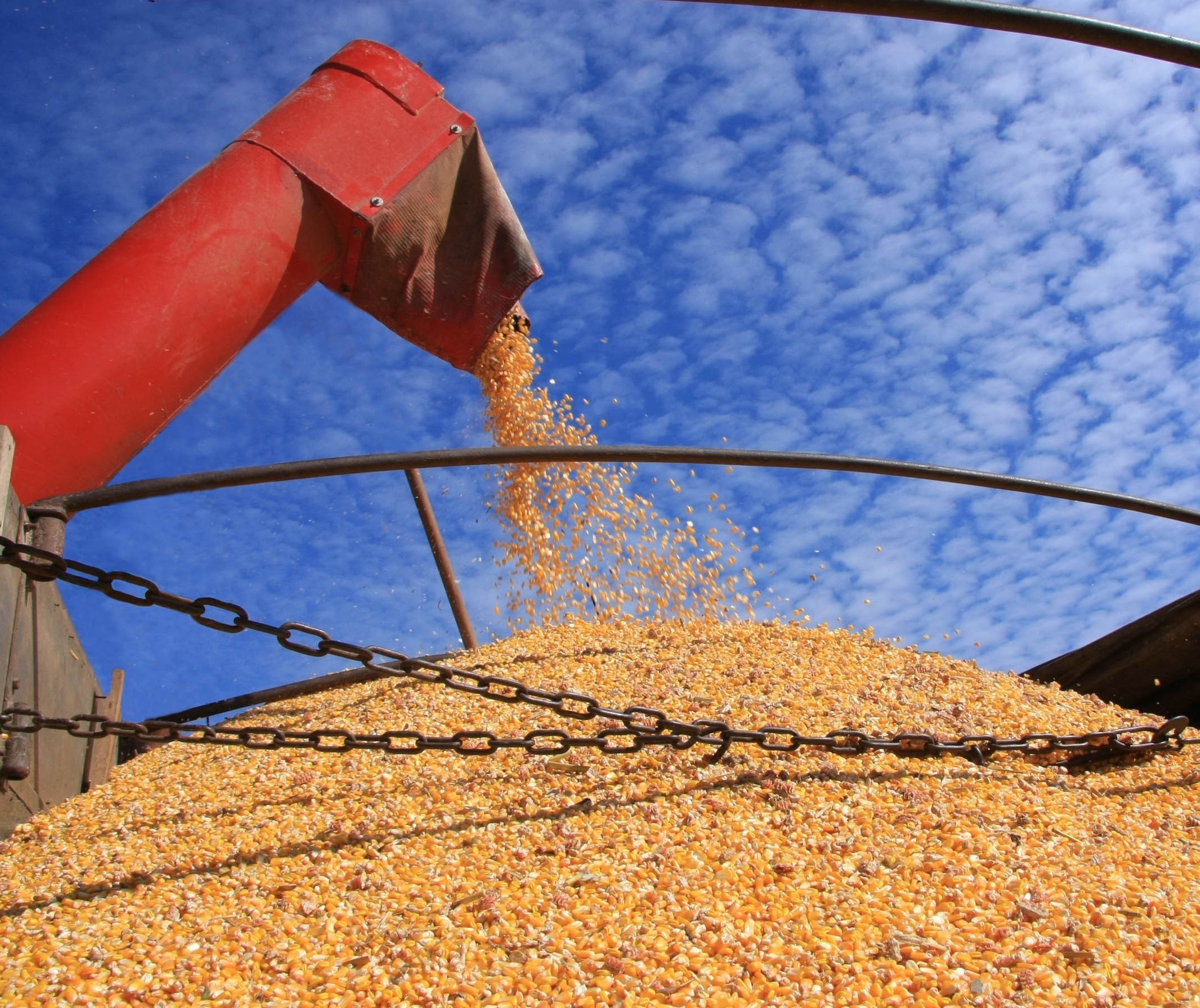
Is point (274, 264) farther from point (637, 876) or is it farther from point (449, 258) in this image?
point (637, 876)

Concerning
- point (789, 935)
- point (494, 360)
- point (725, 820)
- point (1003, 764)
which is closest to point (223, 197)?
point (494, 360)

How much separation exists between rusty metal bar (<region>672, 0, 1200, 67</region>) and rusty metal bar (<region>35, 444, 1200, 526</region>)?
1.60m

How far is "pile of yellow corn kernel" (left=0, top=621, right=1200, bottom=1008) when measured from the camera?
2.26 metres

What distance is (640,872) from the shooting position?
2.67 meters

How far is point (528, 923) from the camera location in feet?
8.06

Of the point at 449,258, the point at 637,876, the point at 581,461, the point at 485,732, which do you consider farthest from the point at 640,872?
the point at 449,258

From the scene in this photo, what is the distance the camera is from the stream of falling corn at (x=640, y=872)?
89.1 inches

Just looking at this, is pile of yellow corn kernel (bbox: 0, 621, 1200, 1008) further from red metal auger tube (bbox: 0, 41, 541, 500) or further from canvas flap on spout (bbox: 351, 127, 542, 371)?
canvas flap on spout (bbox: 351, 127, 542, 371)

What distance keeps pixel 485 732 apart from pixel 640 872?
587mm

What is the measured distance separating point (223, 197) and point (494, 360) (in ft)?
5.59

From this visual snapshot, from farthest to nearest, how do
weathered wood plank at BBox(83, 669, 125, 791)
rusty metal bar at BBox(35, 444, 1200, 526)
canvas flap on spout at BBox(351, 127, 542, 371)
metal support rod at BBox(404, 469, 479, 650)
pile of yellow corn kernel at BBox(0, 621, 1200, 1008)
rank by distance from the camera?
metal support rod at BBox(404, 469, 479, 650) < weathered wood plank at BBox(83, 669, 125, 791) < canvas flap on spout at BBox(351, 127, 542, 371) < rusty metal bar at BBox(35, 444, 1200, 526) < pile of yellow corn kernel at BBox(0, 621, 1200, 1008)

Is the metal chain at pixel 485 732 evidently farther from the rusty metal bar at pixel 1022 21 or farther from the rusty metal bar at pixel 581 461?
the rusty metal bar at pixel 1022 21

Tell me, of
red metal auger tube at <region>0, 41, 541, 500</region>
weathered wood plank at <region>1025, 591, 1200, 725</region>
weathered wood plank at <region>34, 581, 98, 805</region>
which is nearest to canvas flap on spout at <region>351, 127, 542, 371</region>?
red metal auger tube at <region>0, 41, 541, 500</region>

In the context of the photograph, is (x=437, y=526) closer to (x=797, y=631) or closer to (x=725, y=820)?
(x=797, y=631)
